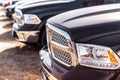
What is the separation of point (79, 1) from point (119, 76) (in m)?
3.91

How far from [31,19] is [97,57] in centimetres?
367

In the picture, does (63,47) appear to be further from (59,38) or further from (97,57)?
(97,57)

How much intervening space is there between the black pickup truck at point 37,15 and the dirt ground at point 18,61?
1.38 feet

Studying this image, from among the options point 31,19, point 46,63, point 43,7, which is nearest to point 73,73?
point 46,63

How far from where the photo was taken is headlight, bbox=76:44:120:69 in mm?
2467

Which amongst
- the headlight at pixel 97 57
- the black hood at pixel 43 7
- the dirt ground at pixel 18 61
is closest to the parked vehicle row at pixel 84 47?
the headlight at pixel 97 57

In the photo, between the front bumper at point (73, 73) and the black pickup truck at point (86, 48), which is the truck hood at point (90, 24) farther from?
the front bumper at point (73, 73)

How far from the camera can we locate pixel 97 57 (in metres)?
2.54

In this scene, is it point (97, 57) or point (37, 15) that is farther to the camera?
point (37, 15)

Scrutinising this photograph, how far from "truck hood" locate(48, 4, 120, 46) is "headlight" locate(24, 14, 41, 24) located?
2.50m

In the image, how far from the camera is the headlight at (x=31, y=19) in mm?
5929

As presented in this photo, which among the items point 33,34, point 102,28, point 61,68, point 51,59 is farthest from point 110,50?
point 33,34

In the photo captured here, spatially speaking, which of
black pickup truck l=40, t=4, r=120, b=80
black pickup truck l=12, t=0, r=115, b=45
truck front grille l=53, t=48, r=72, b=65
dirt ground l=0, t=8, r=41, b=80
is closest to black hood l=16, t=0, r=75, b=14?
black pickup truck l=12, t=0, r=115, b=45

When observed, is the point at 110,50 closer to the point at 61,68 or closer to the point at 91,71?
the point at 91,71
